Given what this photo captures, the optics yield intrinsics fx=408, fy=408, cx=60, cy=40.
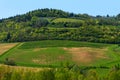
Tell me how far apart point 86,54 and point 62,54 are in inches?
297

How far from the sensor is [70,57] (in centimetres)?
12225

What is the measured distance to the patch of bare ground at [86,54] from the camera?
118312 mm

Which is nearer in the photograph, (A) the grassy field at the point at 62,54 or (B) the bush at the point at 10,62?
(B) the bush at the point at 10,62

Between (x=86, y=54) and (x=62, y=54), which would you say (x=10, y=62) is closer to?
(x=62, y=54)

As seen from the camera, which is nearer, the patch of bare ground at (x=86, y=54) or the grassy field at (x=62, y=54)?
the grassy field at (x=62, y=54)

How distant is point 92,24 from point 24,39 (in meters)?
43.8

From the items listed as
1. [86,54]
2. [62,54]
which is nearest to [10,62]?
[62,54]

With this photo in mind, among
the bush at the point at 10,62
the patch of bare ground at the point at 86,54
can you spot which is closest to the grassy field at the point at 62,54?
the patch of bare ground at the point at 86,54

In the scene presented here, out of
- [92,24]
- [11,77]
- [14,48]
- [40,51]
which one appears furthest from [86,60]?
[92,24]

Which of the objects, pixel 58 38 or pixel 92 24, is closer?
pixel 58 38

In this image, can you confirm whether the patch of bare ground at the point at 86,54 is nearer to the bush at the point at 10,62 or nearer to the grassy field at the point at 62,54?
the grassy field at the point at 62,54

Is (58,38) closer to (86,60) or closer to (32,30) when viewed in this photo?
(32,30)

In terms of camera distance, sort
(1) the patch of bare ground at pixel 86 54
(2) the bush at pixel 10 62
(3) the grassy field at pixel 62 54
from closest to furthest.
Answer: (2) the bush at pixel 10 62 < (3) the grassy field at pixel 62 54 < (1) the patch of bare ground at pixel 86 54

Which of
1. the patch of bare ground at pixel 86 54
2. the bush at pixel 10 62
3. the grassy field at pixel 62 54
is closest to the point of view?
the bush at pixel 10 62
